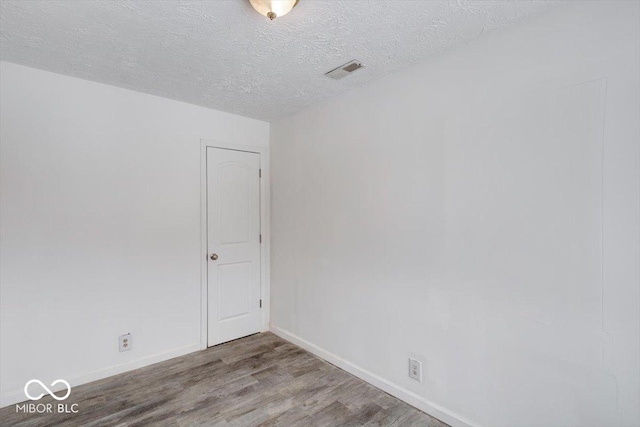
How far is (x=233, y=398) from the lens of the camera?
7.83 ft

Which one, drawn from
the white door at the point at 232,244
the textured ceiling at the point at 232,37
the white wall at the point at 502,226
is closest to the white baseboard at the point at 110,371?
the white door at the point at 232,244

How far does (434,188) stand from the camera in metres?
2.16

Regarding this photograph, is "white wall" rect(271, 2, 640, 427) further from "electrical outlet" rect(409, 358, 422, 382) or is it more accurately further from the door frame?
the door frame

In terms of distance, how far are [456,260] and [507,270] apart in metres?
0.30

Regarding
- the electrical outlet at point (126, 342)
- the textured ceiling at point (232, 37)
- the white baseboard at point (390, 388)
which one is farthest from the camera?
the electrical outlet at point (126, 342)

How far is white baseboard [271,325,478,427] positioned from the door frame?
1.98 feet

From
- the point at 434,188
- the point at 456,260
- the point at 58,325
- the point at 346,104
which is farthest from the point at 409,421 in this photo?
the point at 58,325

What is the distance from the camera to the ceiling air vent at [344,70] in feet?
7.49

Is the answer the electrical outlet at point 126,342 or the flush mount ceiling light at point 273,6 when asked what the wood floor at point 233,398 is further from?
the flush mount ceiling light at point 273,6

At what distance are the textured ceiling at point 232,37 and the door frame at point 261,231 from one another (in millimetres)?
835

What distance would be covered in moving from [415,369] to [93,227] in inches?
109

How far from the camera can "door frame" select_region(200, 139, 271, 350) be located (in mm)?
3227

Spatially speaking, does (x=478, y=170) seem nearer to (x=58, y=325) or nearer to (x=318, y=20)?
(x=318, y=20)

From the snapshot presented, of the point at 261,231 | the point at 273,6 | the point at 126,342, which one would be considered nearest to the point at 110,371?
the point at 126,342
